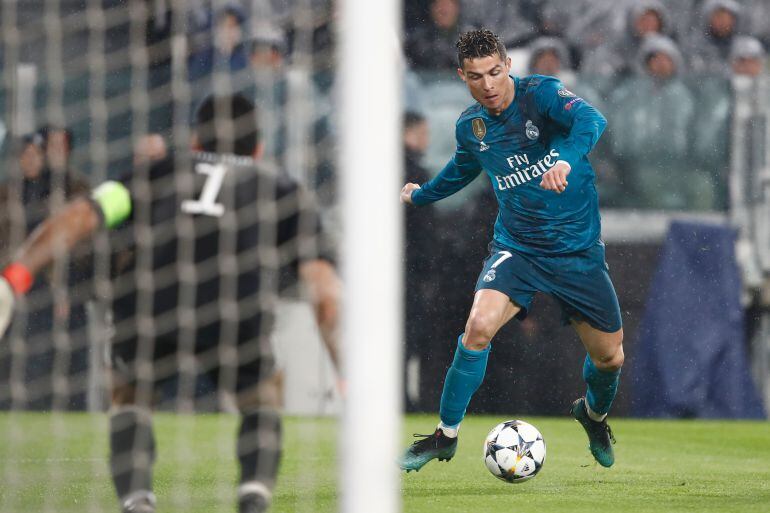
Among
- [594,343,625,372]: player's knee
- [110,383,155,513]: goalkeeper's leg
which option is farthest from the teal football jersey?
[110,383,155,513]: goalkeeper's leg

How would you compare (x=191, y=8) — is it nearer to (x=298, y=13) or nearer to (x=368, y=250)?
(x=298, y=13)

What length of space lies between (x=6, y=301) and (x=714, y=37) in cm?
794

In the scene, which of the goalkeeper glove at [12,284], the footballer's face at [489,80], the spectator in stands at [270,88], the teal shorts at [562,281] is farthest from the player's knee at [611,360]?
the spectator in stands at [270,88]

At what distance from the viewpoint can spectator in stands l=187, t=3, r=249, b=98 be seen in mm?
8773

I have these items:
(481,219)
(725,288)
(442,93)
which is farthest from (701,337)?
(442,93)

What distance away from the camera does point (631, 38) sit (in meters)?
10.7

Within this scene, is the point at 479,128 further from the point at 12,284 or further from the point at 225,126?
the point at 12,284

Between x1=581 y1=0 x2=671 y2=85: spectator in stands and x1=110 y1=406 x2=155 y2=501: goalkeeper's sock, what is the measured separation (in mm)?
6723

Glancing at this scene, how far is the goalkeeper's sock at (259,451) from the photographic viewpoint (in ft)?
14.2

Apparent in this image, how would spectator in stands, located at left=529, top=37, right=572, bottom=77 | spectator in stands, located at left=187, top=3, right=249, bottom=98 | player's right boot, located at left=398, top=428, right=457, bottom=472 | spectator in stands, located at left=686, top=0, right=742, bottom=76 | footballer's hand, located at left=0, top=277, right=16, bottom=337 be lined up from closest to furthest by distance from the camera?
footballer's hand, located at left=0, top=277, right=16, bottom=337, player's right boot, located at left=398, top=428, right=457, bottom=472, spectator in stands, located at left=187, top=3, right=249, bottom=98, spectator in stands, located at left=529, top=37, right=572, bottom=77, spectator in stands, located at left=686, top=0, right=742, bottom=76

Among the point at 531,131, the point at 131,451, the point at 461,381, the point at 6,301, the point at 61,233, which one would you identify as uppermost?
the point at 531,131

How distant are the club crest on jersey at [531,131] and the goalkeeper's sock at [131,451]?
229cm

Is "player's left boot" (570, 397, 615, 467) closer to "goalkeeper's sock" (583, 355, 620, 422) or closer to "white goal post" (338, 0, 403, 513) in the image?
"goalkeeper's sock" (583, 355, 620, 422)

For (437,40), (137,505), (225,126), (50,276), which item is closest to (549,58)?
(437,40)
